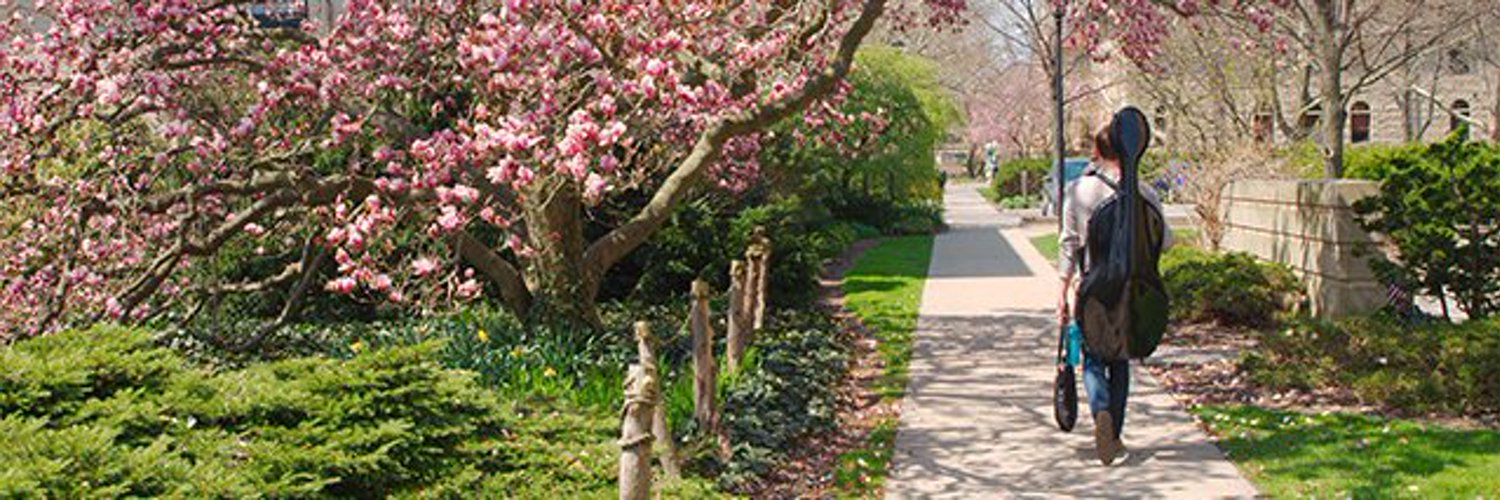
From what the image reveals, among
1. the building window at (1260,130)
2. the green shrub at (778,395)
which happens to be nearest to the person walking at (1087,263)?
the green shrub at (778,395)

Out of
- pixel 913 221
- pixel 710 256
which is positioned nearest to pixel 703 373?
pixel 710 256

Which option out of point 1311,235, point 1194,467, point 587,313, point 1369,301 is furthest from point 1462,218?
point 587,313

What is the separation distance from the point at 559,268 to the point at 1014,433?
3.92 m

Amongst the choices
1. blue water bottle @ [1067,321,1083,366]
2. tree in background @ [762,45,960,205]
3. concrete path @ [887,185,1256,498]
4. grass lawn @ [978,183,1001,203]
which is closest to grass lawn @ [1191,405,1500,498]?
concrete path @ [887,185,1256,498]

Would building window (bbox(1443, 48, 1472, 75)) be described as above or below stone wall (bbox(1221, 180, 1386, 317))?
above

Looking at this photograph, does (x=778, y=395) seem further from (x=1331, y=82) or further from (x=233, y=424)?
Result: (x=1331, y=82)

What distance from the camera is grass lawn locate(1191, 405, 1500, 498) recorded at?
662 centimetres

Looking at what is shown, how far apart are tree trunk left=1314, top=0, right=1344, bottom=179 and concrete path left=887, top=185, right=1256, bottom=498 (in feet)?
10.2

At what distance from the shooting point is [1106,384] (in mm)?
7344

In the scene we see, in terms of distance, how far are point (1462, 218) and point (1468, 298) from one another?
59 centimetres

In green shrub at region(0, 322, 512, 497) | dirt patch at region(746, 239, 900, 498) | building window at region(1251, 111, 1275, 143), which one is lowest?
dirt patch at region(746, 239, 900, 498)

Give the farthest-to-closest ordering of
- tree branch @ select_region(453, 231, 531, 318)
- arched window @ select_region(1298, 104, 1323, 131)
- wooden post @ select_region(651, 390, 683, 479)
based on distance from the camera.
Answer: arched window @ select_region(1298, 104, 1323, 131), tree branch @ select_region(453, 231, 531, 318), wooden post @ select_region(651, 390, 683, 479)

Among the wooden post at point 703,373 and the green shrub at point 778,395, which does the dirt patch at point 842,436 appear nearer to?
the green shrub at point 778,395

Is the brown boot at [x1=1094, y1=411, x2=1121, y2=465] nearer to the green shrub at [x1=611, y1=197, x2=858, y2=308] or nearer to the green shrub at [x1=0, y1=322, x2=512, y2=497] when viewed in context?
the green shrub at [x1=0, y1=322, x2=512, y2=497]
